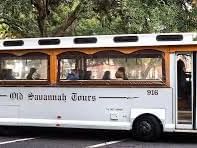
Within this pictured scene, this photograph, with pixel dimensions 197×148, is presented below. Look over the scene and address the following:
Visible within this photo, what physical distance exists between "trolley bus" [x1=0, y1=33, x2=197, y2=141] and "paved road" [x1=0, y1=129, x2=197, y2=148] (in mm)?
357

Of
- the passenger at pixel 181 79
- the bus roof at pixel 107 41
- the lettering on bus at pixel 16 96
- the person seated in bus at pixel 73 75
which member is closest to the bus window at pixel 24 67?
the bus roof at pixel 107 41

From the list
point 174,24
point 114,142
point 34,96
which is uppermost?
point 174,24

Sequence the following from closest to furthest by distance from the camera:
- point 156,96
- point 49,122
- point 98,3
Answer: point 156,96 < point 49,122 < point 98,3

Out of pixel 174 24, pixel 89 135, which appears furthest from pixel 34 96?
pixel 174 24

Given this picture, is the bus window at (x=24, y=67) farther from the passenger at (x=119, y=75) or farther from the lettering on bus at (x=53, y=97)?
the passenger at (x=119, y=75)

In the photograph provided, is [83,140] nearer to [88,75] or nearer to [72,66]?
[88,75]

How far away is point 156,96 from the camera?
12656mm

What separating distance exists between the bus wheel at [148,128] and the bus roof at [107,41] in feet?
5.73

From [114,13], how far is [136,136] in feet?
26.4

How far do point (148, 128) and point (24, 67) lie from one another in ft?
11.7

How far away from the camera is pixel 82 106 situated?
13.3 m

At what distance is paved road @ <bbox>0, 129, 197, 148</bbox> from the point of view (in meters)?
12.4

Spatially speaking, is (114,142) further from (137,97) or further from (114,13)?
(114,13)

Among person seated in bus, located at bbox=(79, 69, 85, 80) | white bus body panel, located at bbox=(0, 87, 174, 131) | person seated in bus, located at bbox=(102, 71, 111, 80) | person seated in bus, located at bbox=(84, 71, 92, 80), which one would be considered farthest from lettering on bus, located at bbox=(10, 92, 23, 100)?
person seated in bus, located at bbox=(102, 71, 111, 80)
